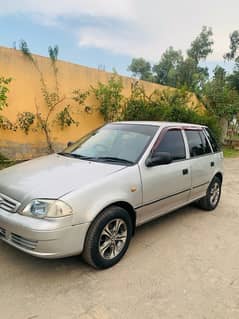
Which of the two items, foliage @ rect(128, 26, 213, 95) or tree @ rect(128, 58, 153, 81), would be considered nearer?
foliage @ rect(128, 26, 213, 95)

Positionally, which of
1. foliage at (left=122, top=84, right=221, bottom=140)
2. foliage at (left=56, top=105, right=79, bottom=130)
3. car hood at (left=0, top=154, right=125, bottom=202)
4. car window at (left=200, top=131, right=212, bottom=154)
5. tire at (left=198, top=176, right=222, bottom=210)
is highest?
foliage at (left=122, top=84, right=221, bottom=140)

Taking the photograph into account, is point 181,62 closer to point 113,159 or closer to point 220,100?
point 220,100

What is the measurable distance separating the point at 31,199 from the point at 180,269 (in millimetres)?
1820

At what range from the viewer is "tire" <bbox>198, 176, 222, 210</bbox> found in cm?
486

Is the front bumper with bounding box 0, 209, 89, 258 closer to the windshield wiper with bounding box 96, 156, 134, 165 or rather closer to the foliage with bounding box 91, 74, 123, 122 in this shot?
the windshield wiper with bounding box 96, 156, 134, 165

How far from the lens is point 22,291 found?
2510 mm

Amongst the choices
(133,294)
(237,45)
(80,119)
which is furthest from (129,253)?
(237,45)

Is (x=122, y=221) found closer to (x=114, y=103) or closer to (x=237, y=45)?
(x=114, y=103)

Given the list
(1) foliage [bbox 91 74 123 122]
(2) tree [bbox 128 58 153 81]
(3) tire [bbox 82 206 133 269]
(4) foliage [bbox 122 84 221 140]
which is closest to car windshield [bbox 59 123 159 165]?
(3) tire [bbox 82 206 133 269]

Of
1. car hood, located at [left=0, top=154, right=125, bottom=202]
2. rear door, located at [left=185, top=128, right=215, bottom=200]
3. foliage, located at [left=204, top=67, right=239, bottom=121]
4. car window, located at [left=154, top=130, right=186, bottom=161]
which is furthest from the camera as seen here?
foliage, located at [left=204, top=67, right=239, bottom=121]

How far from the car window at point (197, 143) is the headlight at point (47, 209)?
2.49 metres

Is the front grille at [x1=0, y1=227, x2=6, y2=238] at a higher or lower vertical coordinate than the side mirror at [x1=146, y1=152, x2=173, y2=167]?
lower

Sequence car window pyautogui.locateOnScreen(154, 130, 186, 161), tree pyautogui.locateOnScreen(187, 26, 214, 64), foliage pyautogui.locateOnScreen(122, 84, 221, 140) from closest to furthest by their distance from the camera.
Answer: car window pyautogui.locateOnScreen(154, 130, 186, 161) → foliage pyautogui.locateOnScreen(122, 84, 221, 140) → tree pyautogui.locateOnScreen(187, 26, 214, 64)

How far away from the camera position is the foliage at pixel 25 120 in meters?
7.84
